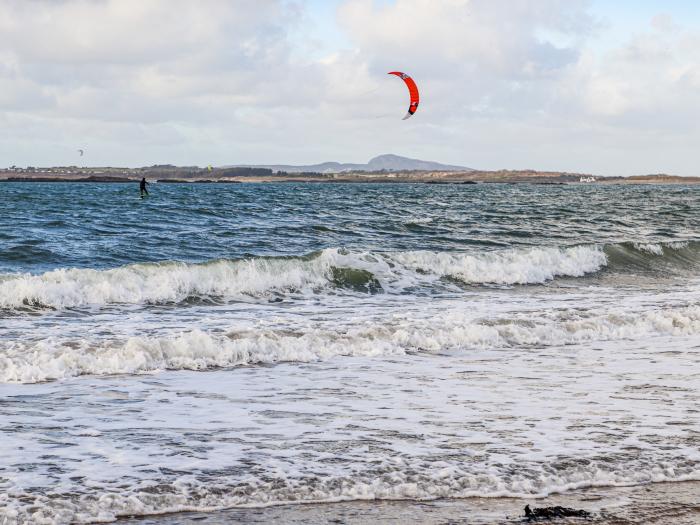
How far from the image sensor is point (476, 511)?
554 cm

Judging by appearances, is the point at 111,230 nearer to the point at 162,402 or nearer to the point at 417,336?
the point at 417,336

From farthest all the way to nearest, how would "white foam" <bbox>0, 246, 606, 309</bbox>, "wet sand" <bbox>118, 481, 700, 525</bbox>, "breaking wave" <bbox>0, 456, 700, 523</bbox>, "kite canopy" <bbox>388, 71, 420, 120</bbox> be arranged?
"kite canopy" <bbox>388, 71, 420, 120</bbox> < "white foam" <bbox>0, 246, 606, 309</bbox> < "breaking wave" <bbox>0, 456, 700, 523</bbox> < "wet sand" <bbox>118, 481, 700, 525</bbox>

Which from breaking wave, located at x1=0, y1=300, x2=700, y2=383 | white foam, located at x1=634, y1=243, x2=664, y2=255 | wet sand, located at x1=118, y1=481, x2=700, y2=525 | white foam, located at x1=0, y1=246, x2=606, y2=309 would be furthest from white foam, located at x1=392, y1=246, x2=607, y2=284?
wet sand, located at x1=118, y1=481, x2=700, y2=525

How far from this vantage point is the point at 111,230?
29.8 m

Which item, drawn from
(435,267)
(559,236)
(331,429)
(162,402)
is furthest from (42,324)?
(559,236)

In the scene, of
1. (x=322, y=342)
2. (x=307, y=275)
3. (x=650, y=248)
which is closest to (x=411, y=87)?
(x=650, y=248)

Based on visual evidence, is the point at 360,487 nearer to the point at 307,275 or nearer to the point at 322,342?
the point at 322,342

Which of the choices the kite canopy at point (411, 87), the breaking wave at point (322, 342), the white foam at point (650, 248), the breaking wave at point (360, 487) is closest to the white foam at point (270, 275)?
the white foam at point (650, 248)

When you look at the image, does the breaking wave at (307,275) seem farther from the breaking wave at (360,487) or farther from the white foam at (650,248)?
the breaking wave at (360,487)

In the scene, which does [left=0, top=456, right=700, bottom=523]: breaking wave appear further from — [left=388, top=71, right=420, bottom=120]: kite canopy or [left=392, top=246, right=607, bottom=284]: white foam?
[left=388, top=71, right=420, bottom=120]: kite canopy

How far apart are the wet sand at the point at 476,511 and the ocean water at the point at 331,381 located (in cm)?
13

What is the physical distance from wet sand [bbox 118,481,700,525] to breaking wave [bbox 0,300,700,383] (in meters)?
4.71

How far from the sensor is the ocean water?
19.9 ft

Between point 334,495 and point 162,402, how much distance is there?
3.11 metres
